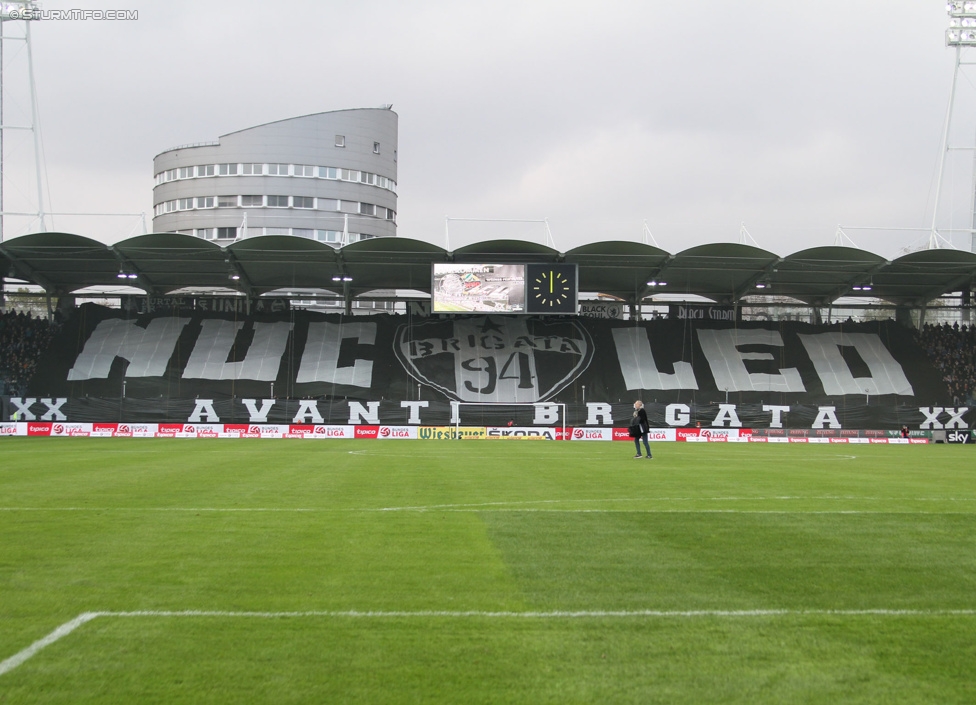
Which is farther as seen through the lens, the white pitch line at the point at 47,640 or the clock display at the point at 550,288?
the clock display at the point at 550,288

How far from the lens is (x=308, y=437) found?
38.0m

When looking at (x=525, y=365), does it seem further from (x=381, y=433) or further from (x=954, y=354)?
(x=954, y=354)

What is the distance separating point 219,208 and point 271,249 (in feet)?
142

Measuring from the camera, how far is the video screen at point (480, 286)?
46.4 m

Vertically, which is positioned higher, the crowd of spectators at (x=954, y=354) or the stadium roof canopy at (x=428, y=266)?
the stadium roof canopy at (x=428, y=266)

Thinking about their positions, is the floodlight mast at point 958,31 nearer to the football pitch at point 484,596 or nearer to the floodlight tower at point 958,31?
the floodlight tower at point 958,31

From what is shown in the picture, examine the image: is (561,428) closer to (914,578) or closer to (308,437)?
(308,437)

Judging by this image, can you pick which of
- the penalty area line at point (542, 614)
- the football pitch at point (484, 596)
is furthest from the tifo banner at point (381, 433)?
the penalty area line at point (542, 614)

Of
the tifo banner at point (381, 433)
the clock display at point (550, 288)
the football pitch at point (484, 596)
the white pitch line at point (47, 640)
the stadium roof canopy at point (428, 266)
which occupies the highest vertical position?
the stadium roof canopy at point (428, 266)

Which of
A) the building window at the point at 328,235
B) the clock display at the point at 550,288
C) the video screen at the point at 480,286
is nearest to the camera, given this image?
the clock display at the point at 550,288

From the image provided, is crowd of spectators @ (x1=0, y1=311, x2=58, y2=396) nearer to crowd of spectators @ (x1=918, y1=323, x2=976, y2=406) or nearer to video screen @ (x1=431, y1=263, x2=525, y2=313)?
video screen @ (x1=431, y1=263, x2=525, y2=313)

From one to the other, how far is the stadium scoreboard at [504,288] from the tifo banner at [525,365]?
5.16 metres

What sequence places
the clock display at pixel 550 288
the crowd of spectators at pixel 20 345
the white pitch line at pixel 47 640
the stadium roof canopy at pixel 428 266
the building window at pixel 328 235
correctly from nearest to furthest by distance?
the white pitch line at pixel 47 640, the stadium roof canopy at pixel 428 266, the clock display at pixel 550 288, the crowd of spectators at pixel 20 345, the building window at pixel 328 235

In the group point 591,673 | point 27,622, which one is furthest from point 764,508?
point 27,622
